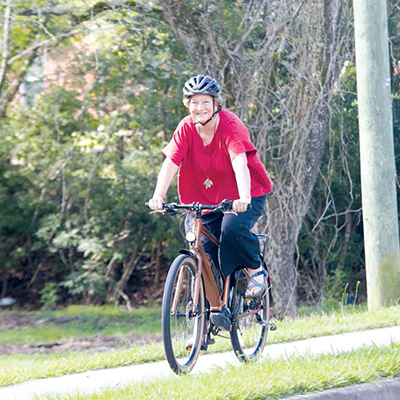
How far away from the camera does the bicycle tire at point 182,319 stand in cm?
470

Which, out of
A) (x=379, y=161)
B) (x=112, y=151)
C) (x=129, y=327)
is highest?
(x=112, y=151)

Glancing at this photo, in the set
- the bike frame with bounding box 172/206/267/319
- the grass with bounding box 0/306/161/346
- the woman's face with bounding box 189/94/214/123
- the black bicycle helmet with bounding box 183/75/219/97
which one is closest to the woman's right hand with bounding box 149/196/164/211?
the bike frame with bounding box 172/206/267/319

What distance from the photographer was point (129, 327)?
38.8 ft

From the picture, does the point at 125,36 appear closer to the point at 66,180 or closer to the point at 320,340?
the point at 66,180

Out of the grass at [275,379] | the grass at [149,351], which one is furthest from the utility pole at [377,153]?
the grass at [275,379]

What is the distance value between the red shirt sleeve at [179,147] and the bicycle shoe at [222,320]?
3.38 feet

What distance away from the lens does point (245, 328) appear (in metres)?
5.96

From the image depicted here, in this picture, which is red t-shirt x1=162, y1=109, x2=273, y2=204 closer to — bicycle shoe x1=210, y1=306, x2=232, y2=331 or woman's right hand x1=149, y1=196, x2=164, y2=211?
woman's right hand x1=149, y1=196, x2=164, y2=211

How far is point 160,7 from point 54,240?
5.20m

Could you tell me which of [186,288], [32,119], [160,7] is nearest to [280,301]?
[160,7]

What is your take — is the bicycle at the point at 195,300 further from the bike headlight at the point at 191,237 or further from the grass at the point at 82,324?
the grass at the point at 82,324

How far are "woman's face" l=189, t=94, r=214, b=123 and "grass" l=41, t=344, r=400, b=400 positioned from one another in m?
1.65

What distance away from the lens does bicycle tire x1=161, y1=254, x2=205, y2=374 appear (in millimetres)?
4695

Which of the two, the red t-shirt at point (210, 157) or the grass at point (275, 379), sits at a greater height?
the red t-shirt at point (210, 157)
